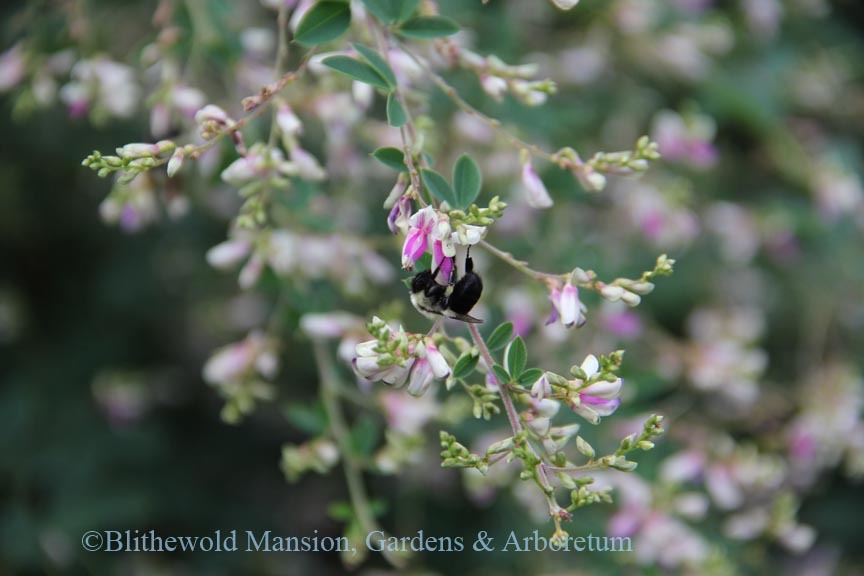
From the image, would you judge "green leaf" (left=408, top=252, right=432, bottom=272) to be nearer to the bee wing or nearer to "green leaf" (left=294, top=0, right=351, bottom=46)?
the bee wing

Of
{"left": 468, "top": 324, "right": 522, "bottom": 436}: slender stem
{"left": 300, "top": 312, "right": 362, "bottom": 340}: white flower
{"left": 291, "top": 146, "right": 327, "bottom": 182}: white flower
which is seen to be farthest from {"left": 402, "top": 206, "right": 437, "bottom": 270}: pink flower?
{"left": 300, "top": 312, "right": 362, "bottom": 340}: white flower

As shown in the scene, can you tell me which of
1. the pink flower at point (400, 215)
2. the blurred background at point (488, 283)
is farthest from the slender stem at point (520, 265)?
the blurred background at point (488, 283)

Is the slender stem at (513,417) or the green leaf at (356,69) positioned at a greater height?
the green leaf at (356,69)

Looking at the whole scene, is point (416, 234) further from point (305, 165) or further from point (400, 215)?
point (305, 165)

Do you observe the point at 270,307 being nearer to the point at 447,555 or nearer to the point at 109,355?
the point at 109,355

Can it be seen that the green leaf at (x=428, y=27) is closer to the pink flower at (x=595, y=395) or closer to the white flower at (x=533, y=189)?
the white flower at (x=533, y=189)

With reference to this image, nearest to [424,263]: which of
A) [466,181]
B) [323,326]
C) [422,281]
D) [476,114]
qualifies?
[422,281]
